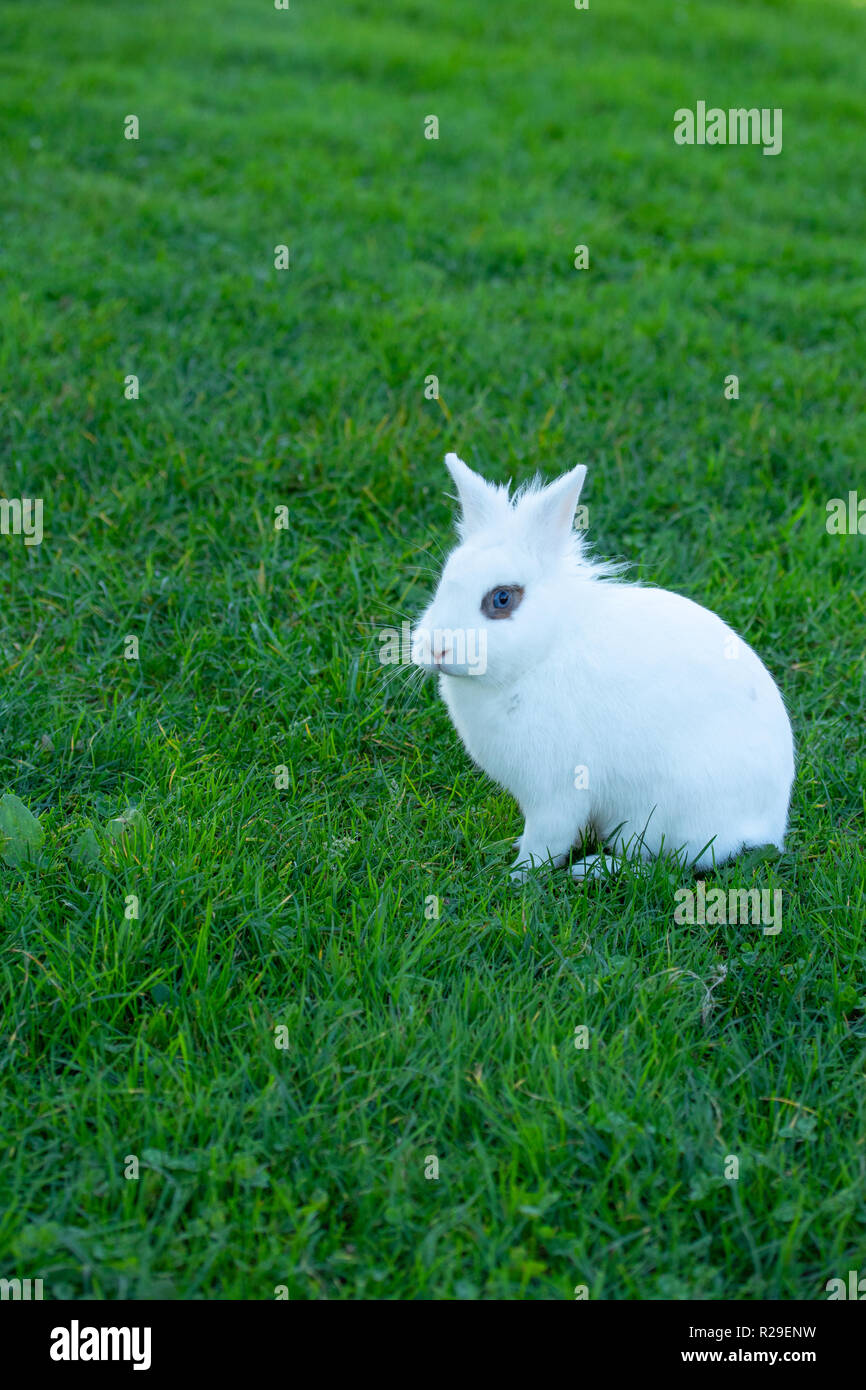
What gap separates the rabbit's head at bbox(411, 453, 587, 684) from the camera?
318cm

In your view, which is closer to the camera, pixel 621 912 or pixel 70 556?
pixel 621 912

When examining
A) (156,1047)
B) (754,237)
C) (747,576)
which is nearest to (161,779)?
(156,1047)

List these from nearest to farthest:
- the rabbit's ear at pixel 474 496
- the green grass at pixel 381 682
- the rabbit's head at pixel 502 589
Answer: the green grass at pixel 381 682
the rabbit's head at pixel 502 589
the rabbit's ear at pixel 474 496

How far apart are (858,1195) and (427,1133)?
0.93m

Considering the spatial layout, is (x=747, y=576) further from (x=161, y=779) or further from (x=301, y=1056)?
(x=301, y=1056)

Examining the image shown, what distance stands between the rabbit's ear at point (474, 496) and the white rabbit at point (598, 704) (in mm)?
12

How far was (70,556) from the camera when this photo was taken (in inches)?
191

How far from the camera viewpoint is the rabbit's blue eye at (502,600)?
3.25 metres

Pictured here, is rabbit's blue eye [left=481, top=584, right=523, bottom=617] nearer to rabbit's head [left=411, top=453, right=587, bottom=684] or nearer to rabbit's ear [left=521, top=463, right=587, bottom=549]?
rabbit's head [left=411, top=453, right=587, bottom=684]

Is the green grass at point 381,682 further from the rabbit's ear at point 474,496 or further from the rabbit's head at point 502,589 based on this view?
the rabbit's ear at point 474,496

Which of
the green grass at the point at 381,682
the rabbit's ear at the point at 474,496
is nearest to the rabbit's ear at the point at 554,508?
the rabbit's ear at the point at 474,496

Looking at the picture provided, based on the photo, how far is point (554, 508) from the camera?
336cm

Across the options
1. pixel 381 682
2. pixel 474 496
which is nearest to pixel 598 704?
pixel 474 496
